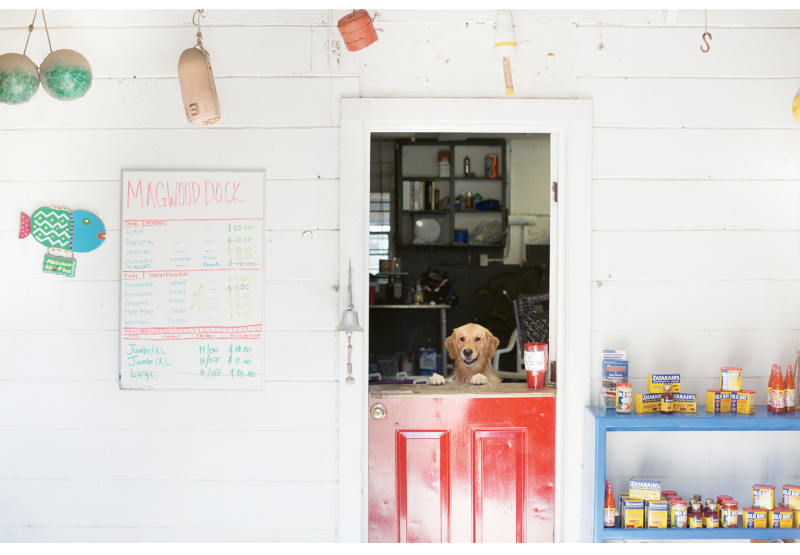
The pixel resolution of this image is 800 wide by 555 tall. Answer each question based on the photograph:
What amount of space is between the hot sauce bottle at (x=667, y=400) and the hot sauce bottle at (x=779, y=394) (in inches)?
14.5

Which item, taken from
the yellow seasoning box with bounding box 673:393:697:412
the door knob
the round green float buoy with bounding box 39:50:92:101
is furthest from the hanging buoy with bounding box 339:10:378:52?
the yellow seasoning box with bounding box 673:393:697:412

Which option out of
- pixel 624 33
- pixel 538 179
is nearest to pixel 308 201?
pixel 624 33

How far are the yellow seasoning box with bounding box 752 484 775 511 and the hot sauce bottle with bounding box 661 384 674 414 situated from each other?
0.47 metres

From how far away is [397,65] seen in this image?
2207 millimetres

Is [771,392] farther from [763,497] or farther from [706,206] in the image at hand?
[706,206]

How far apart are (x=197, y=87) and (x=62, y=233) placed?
2.62 ft

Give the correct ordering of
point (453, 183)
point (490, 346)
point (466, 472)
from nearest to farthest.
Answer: point (466, 472)
point (490, 346)
point (453, 183)

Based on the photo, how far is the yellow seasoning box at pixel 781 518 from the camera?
6.90 feet

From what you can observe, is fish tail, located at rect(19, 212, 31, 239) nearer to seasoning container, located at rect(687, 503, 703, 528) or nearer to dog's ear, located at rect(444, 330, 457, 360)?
dog's ear, located at rect(444, 330, 457, 360)

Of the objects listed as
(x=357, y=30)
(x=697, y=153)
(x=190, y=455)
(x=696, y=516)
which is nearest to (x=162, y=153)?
(x=357, y=30)

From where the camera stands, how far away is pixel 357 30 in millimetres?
1997

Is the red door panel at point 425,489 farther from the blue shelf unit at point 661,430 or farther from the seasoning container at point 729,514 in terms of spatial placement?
the seasoning container at point 729,514

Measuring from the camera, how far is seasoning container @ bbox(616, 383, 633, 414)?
2074 mm

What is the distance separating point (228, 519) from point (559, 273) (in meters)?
1.61
